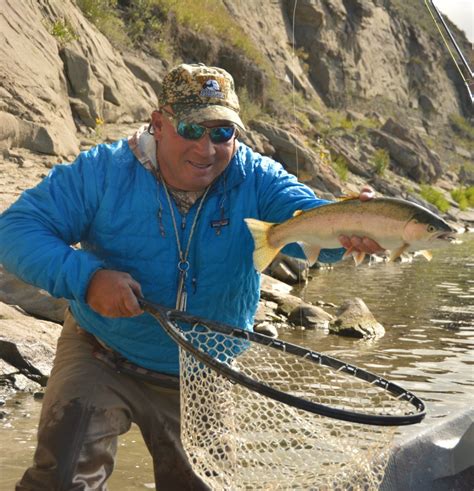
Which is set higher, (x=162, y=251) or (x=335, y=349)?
(x=162, y=251)

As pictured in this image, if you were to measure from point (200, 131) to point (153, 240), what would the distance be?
0.52 m

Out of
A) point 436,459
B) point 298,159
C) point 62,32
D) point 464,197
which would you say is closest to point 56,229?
point 436,459

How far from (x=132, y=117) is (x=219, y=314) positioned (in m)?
15.5

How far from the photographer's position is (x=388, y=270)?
1877cm

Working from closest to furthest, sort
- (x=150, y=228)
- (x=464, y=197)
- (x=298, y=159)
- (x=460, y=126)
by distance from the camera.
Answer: (x=150, y=228) → (x=298, y=159) → (x=464, y=197) → (x=460, y=126)

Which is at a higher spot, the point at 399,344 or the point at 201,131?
the point at 201,131

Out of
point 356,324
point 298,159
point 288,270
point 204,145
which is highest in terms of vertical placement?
point 204,145

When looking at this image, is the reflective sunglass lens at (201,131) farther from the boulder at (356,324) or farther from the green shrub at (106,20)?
the green shrub at (106,20)

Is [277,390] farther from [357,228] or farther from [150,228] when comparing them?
[150,228]

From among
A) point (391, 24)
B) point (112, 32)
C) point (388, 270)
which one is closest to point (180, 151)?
point (388, 270)

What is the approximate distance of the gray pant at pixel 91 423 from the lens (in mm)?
3664

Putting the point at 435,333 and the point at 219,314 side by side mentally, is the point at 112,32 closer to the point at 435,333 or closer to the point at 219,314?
the point at 435,333

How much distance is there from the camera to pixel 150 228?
3.97 metres

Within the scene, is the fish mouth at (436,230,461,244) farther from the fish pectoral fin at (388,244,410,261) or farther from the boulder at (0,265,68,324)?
the boulder at (0,265,68,324)
